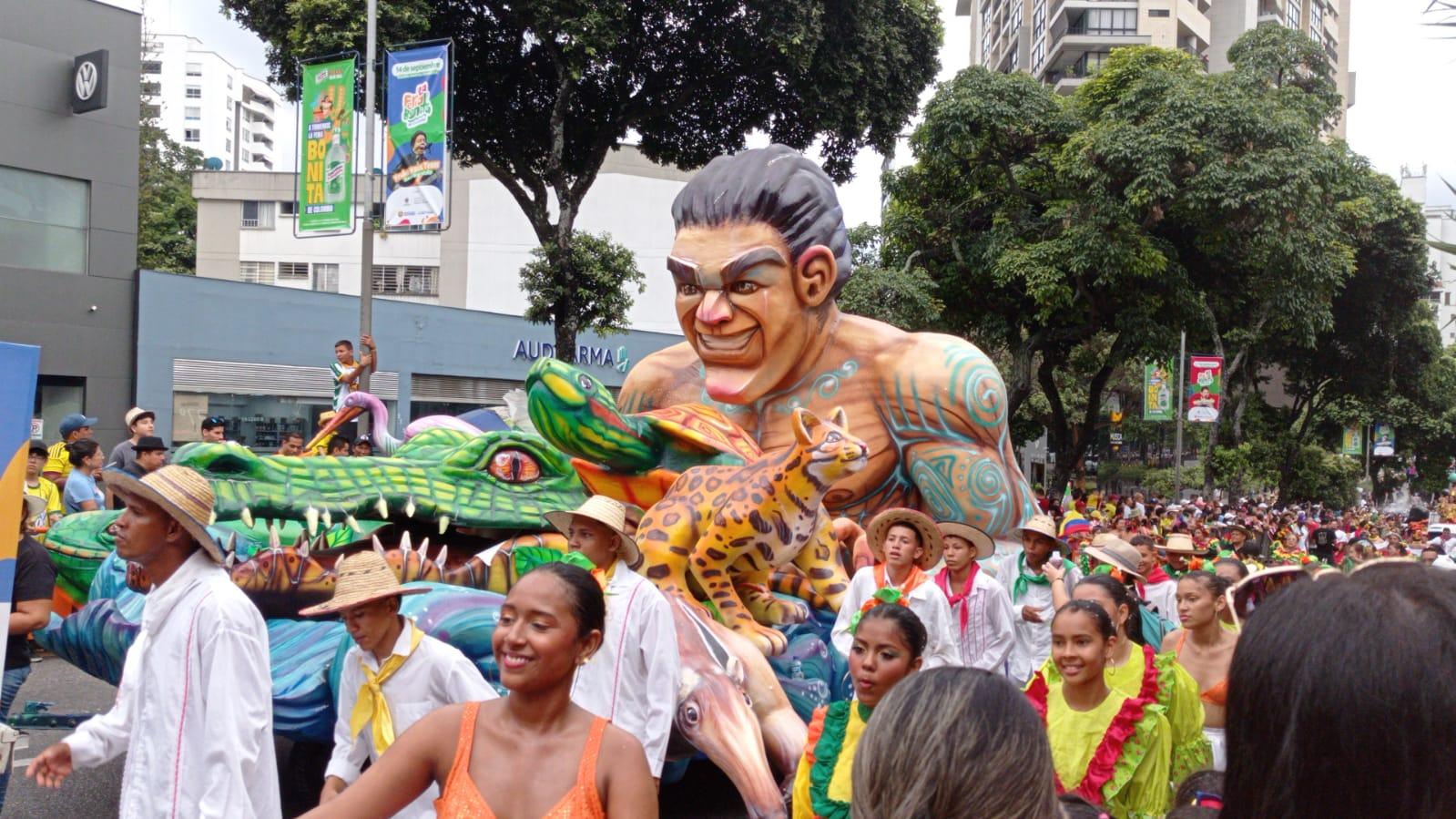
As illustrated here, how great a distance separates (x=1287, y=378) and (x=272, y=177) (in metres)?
27.2

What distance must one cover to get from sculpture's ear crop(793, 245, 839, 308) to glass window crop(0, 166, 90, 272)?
1493cm

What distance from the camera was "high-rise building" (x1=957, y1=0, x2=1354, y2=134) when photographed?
1866 inches

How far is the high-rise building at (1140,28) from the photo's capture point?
47.4 meters

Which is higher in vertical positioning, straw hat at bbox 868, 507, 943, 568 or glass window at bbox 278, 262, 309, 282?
glass window at bbox 278, 262, 309, 282

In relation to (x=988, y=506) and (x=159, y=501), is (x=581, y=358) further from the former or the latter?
(x=159, y=501)

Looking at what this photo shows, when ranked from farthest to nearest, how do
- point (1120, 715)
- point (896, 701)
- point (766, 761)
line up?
point (766, 761), point (1120, 715), point (896, 701)

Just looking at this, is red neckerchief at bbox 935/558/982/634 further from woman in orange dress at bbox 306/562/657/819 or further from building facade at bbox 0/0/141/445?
building facade at bbox 0/0/141/445

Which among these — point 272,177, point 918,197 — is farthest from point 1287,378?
point 272,177

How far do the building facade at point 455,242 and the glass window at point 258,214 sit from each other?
24 millimetres

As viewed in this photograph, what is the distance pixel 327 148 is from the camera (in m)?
14.9

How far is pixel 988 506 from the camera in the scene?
288 inches

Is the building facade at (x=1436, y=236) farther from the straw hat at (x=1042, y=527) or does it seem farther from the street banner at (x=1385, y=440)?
the straw hat at (x=1042, y=527)

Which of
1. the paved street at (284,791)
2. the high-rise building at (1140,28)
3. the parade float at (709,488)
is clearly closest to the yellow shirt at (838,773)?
the parade float at (709,488)

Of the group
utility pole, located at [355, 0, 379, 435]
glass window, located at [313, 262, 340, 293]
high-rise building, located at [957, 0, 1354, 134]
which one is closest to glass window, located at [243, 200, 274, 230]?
glass window, located at [313, 262, 340, 293]
